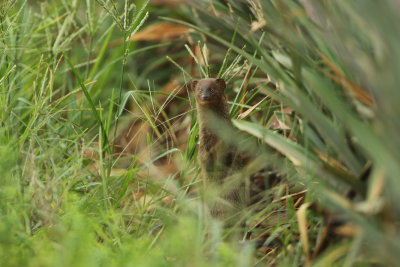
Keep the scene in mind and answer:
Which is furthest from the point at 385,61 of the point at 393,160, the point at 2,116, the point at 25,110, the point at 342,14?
the point at 25,110

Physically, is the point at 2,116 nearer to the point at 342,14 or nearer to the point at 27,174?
the point at 27,174

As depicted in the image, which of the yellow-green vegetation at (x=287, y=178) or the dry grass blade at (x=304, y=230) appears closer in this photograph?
the yellow-green vegetation at (x=287, y=178)

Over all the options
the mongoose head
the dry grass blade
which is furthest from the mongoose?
the dry grass blade

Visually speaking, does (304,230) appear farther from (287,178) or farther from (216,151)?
(216,151)

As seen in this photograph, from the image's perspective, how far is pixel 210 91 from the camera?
2.94 metres

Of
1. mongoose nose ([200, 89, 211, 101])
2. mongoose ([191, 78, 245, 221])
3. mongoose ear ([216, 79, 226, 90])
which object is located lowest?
mongoose ([191, 78, 245, 221])

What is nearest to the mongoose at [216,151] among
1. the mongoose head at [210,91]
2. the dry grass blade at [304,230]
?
the mongoose head at [210,91]

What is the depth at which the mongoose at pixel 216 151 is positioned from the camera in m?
2.82

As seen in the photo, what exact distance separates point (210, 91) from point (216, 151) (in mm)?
236

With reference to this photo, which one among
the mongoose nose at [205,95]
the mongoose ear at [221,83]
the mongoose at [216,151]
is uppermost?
the mongoose ear at [221,83]

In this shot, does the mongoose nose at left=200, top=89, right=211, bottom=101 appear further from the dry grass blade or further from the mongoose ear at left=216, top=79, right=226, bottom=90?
the dry grass blade

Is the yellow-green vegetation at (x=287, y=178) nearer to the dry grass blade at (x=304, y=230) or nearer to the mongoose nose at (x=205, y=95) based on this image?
the dry grass blade at (x=304, y=230)

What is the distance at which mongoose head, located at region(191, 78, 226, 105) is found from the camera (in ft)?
9.61

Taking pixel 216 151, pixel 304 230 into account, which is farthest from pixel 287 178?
pixel 216 151
